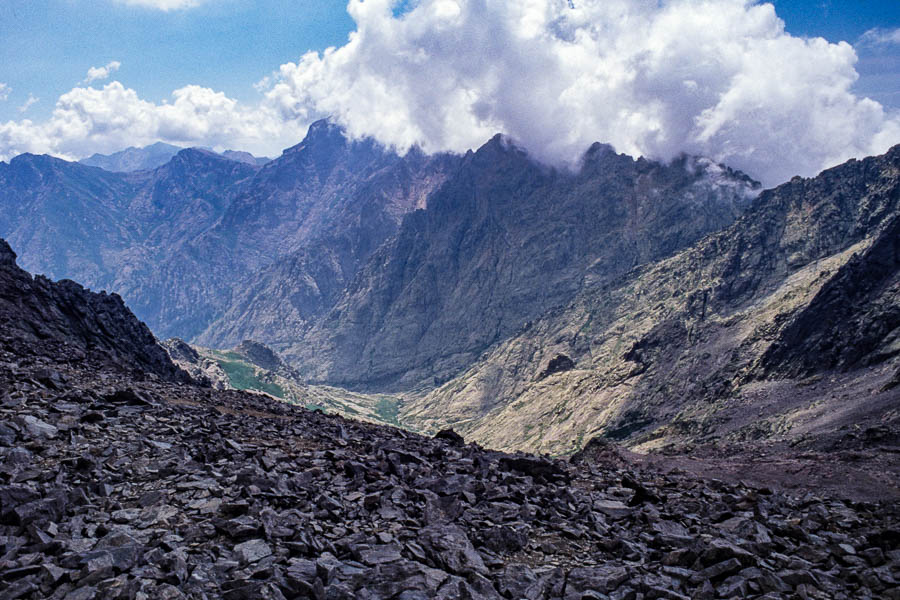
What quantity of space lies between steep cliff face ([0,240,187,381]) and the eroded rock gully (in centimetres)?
1870

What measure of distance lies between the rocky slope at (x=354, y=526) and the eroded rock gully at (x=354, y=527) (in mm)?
60

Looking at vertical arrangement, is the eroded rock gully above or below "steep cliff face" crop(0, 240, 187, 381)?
below

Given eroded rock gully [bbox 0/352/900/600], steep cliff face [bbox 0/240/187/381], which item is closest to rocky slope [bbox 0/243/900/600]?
eroded rock gully [bbox 0/352/900/600]

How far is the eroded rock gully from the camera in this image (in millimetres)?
11930

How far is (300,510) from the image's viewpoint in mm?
15859

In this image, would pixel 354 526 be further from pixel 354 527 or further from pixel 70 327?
pixel 70 327

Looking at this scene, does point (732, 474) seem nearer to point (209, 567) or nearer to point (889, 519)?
point (889, 519)

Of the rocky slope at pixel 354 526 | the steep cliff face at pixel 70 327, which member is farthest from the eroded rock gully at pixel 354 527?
the steep cliff face at pixel 70 327

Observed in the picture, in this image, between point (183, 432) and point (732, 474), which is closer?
point (183, 432)

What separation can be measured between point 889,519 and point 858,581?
681cm

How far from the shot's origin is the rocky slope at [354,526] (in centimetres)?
1196

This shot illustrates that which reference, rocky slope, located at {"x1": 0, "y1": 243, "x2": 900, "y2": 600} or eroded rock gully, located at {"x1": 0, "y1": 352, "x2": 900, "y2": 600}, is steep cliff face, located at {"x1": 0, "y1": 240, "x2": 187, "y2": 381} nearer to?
rocky slope, located at {"x1": 0, "y1": 243, "x2": 900, "y2": 600}

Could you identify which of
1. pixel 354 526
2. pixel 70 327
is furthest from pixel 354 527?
pixel 70 327

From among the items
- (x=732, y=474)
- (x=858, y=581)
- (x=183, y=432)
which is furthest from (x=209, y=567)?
(x=732, y=474)
